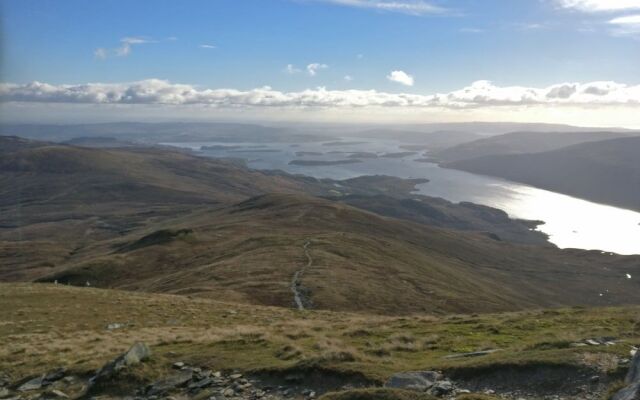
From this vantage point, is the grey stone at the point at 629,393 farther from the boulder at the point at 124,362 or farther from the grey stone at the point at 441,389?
the boulder at the point at 124,362

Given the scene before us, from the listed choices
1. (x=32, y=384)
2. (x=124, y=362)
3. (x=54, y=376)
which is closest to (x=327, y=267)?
(x=54, y=376)

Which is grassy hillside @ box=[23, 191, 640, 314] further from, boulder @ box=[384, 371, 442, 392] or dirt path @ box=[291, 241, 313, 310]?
boulder @ box=[384, 371, 442, 392]

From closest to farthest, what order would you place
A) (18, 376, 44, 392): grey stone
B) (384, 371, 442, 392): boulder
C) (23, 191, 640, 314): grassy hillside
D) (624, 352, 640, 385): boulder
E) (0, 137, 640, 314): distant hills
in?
(624, 352, 640, 385): boulder < (384, 371, 442, 392): boulder < (18, 376, 44, 392): grey stone < (23, 191, 640, 314): grassy hillside < (0, 137, 640, 314): distant hills

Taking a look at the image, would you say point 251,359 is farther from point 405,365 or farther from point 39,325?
point 39,325

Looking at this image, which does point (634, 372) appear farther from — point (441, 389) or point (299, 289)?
point (299, 289)

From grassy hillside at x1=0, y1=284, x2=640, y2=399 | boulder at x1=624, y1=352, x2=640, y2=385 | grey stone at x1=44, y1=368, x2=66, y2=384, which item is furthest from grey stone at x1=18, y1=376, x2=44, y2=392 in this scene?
boulder at x1=624, y1=352, x2=640, y2=385

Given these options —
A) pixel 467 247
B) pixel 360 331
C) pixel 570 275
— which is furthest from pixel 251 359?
pixel 570 275

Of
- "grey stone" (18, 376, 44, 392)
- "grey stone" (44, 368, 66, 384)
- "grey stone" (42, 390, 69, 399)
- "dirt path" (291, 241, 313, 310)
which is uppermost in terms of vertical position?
"grey stone" (42, 390, 69, 399)
